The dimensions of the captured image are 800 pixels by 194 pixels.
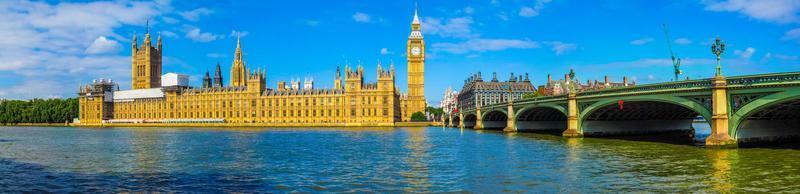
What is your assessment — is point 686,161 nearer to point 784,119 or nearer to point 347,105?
point 784,119

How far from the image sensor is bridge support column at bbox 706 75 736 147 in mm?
43312

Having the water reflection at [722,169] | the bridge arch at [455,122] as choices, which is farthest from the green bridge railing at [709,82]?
the bridge arch at [455,122]

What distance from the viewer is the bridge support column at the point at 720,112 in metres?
43.3

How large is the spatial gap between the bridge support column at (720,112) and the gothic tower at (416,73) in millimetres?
136375

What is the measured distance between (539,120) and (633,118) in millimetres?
25926

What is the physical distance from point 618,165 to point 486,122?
84.8 m

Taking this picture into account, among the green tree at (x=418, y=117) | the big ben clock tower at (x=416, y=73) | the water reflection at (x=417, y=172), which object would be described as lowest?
the water reflection at (x=417, y=172)

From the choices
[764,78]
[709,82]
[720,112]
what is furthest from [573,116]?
[764,78]

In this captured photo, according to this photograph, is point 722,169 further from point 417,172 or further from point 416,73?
point 416,73

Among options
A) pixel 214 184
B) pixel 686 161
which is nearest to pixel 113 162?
pixel 214 184

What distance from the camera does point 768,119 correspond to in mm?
48062

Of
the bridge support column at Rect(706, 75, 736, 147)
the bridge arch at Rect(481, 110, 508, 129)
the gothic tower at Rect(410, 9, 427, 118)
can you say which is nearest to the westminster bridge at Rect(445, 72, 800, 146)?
the bridge support column at Rect(706, 75, 736, 147)

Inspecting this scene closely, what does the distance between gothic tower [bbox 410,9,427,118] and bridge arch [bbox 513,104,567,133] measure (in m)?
81.2

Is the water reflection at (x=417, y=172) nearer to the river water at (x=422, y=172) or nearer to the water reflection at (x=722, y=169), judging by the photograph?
the river water at (x=422, y=172)
